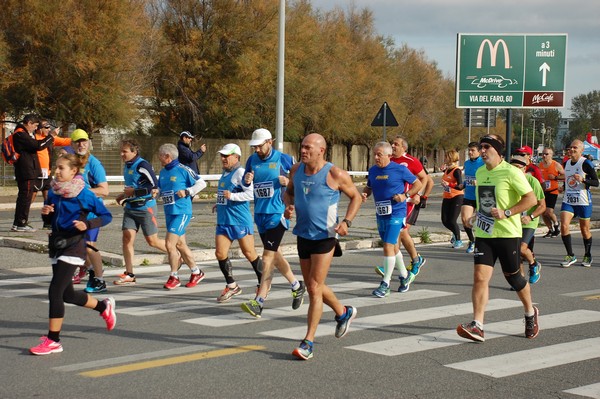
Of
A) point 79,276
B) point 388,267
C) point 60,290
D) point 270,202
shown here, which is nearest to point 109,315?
point 60,290

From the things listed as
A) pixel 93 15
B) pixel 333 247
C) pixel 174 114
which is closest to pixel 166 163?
pixel 333 247

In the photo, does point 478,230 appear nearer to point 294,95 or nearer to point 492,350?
point 492,350

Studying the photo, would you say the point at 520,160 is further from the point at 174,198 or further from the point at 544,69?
the point at 544,69

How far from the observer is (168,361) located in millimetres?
7391

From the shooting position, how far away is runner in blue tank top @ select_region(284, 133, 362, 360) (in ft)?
25.7

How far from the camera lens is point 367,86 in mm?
53719

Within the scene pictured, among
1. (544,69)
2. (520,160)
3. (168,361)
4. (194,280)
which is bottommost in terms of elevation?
(194,280)

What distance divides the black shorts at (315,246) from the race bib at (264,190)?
2159 mm

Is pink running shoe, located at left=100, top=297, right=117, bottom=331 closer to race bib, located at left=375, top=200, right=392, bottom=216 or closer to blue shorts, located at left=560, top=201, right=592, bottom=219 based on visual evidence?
race bib, located at left=375, top=200, right=392, bottom=216

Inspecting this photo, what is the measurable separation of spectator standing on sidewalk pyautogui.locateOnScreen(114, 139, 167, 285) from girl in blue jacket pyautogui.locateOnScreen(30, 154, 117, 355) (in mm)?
3085

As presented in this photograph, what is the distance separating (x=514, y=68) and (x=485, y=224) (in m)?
17.3

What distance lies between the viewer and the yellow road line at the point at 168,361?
7.00m

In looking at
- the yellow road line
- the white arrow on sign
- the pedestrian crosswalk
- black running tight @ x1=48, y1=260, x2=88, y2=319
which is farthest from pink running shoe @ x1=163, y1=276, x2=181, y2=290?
the white arrow on sign

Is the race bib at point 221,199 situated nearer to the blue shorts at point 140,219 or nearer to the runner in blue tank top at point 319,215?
the blue shorts at point 140,219
